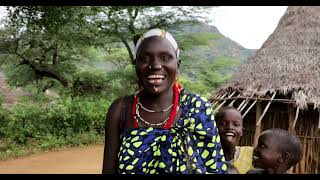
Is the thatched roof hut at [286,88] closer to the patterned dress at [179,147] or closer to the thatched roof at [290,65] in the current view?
the thatched roof at [290,65]

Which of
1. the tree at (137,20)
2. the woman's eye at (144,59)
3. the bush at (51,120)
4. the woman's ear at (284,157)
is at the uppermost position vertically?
the tree at (137,20)

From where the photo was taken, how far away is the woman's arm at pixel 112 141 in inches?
51.9

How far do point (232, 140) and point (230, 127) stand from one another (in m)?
0.07

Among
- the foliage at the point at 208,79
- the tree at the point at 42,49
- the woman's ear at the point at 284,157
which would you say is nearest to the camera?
the woman's ear at the point at 284,157

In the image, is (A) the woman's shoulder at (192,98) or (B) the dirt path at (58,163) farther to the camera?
(B) the dirt path at (58,163)

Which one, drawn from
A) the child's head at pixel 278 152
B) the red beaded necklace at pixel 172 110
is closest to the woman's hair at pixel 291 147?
the child's head at pixel 278 152

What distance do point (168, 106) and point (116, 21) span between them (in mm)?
14219

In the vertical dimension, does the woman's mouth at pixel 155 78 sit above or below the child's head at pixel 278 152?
above

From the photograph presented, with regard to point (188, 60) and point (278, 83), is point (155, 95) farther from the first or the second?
point (188, 60)

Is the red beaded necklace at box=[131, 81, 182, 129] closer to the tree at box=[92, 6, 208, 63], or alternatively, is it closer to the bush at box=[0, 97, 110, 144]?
the bush at box=[0, 97, 110, 144]

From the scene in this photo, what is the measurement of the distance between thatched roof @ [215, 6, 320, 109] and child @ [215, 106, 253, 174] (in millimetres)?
5101

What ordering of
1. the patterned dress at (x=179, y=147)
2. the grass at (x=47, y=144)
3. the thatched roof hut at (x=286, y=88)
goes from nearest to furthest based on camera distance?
the patterned dress at (x=179, y=147), the thatched roof hut at (x=286, y=88), the grass at (x=47, y=144)

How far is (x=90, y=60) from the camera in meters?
18.0
